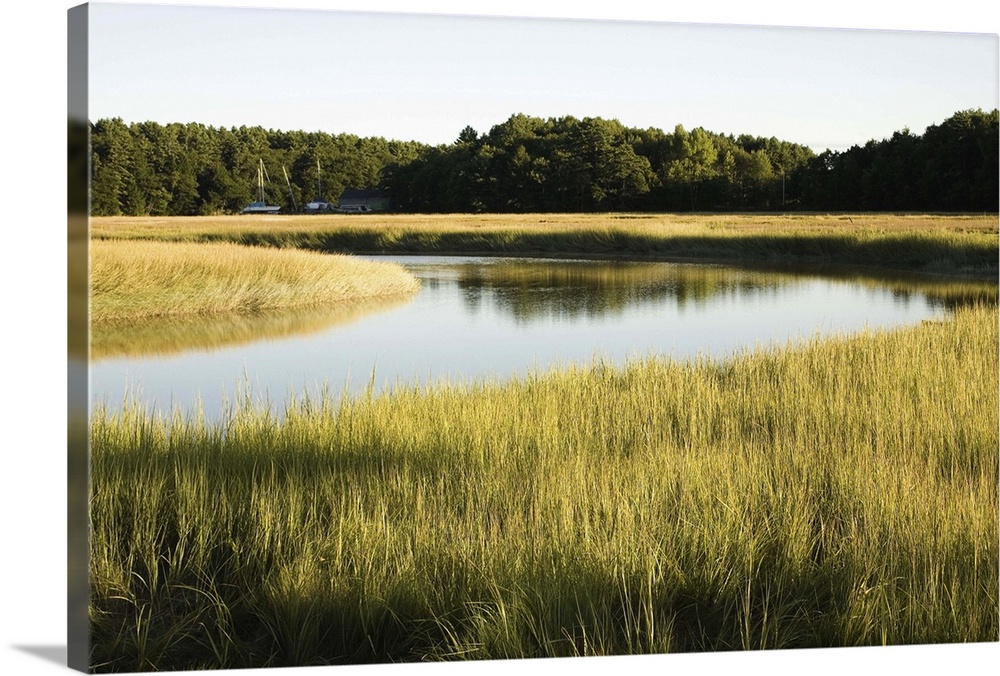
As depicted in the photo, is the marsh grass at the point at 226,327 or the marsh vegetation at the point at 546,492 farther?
the marsh grass at the point at 226,327

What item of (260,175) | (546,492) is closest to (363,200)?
(260,175)

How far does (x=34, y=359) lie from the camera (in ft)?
13.6

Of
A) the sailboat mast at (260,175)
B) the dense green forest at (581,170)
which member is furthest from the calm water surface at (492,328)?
the sailboat mast at (260,175)

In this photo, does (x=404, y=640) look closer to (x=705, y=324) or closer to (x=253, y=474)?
(x=253, y=474)

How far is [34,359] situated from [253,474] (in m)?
1.00

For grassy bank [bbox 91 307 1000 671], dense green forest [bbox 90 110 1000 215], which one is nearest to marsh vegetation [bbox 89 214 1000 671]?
grassy bank [bbox 91 307 1000 671]

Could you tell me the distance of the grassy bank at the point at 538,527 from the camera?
3705mm

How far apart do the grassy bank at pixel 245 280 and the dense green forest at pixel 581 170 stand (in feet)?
1.05

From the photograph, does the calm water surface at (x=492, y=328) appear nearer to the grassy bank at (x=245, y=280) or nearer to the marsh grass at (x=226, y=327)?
the marsh grass at (x=226, y=327)

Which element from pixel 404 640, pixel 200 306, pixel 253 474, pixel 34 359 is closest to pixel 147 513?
pixel 253 474

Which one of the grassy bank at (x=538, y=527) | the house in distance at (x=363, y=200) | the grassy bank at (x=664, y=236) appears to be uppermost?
the house in distance at (x=363, y=200)

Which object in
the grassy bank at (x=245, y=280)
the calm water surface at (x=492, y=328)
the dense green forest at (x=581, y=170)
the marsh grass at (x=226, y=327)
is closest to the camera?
the marsh grass at (x=226, y=327)

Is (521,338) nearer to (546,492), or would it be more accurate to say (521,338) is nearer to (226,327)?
(546,492)

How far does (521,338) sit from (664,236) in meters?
1.25
